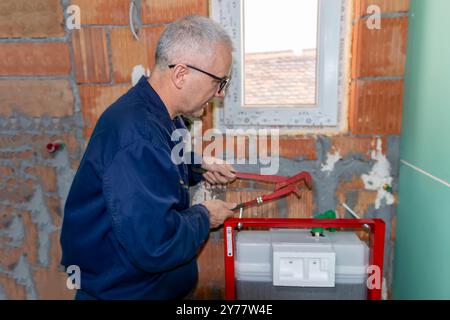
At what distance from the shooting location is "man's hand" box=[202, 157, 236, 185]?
1.40m

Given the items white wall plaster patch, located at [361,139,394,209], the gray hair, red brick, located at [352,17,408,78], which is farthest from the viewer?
white wall plaster patch, located at [361,139,394,209]

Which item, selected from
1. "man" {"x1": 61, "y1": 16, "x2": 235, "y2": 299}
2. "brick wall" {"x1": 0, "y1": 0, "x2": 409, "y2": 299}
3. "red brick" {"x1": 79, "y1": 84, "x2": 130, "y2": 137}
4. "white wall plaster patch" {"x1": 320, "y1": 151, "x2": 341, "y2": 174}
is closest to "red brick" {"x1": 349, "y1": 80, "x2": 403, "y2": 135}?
"brick wall" {"x1": 0, "y1": 0, "x2": 409, "y2": 299}

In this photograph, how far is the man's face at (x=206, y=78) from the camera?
1.05m

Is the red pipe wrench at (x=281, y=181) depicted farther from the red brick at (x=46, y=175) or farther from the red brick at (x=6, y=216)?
the red brick at (x=6, y=216)

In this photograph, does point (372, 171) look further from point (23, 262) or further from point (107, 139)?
point (23, 262)

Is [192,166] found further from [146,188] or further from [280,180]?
[146,188]

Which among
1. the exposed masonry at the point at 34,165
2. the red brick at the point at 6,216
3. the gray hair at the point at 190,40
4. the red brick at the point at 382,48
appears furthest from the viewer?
the red brick at the point at 6,216

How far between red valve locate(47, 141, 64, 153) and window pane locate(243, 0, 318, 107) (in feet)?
2.58

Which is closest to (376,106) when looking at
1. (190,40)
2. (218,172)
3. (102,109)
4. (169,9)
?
(218,172)

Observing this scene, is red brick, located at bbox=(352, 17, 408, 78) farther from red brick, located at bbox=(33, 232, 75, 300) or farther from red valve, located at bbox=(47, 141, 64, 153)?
red brick, located at bbox=(33, 232, 75, 300)

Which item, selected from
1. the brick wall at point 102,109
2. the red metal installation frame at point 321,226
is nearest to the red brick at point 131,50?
the brick wall at point 102,109

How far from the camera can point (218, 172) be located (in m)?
1.41

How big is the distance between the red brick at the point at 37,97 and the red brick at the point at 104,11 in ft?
0.90
